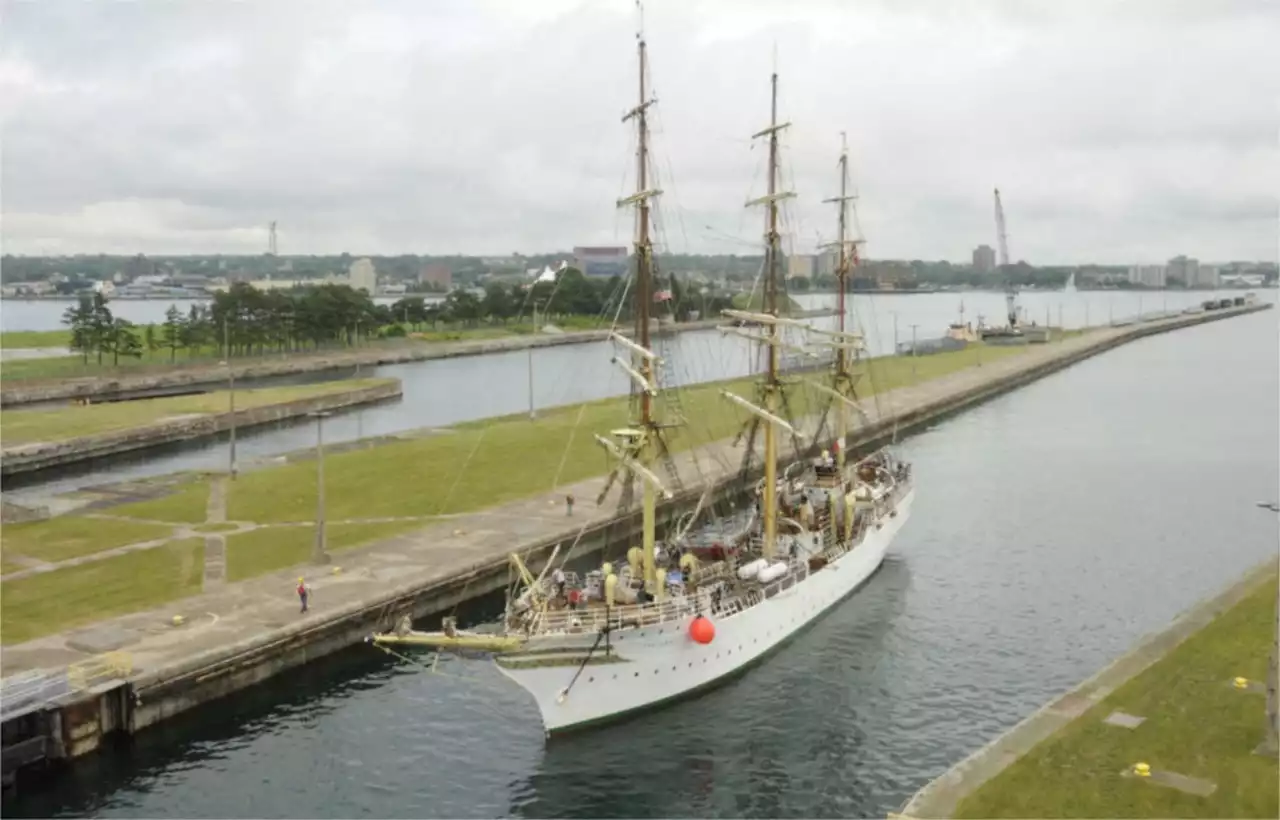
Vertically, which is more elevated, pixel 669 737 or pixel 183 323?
pixel 183 323

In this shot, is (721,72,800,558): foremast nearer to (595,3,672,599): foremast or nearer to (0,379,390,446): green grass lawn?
(595,3,672,599): foremast

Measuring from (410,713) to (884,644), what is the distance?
1909 centimetres

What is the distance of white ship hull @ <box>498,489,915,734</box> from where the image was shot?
36406 mm

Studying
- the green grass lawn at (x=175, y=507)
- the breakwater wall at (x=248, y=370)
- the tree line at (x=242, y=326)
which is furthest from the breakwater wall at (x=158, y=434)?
the tree line at (x=242, y=326)

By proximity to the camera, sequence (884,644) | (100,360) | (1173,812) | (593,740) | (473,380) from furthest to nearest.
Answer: (473,380), (100,360), (884,644), (593,740), (1173,812)

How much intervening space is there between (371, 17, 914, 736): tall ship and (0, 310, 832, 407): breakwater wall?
27215 mm

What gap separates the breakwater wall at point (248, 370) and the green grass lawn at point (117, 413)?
7279 mm

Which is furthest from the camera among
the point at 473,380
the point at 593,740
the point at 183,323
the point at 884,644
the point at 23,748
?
the point at 183,323

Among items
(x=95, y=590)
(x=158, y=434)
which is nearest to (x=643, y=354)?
(x=95, y=590)

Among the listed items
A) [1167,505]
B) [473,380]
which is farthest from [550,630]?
[473,380]

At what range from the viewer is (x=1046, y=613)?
48.6 metres

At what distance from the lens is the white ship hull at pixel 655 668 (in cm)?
3641

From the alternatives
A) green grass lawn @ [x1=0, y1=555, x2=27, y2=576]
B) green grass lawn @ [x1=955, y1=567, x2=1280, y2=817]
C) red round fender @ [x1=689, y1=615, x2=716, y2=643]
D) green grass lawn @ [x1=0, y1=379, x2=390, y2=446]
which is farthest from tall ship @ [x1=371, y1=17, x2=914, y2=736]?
green grass lawn @ [x1=0, y1=379, x2=390, y2=446]

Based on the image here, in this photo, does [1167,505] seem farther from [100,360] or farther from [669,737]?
[100,360]
